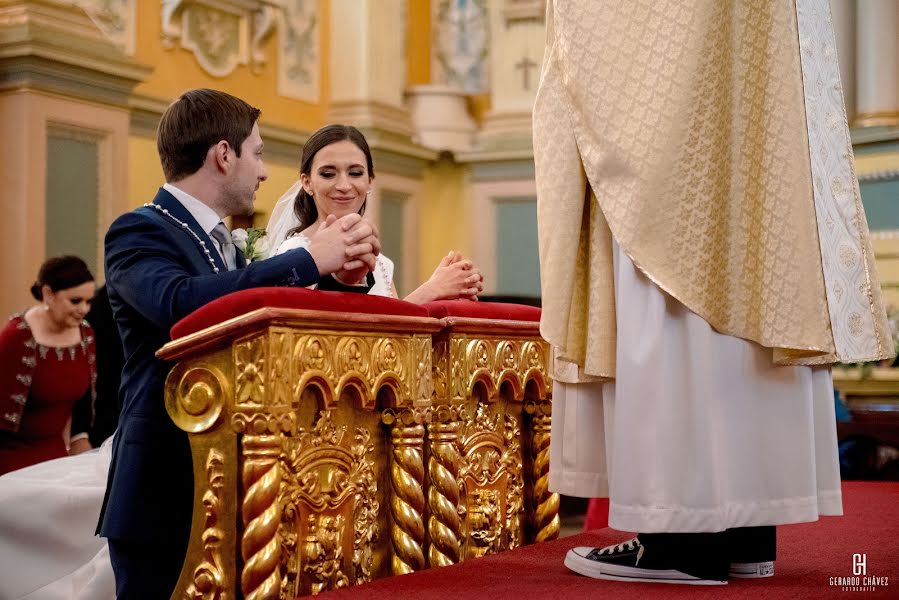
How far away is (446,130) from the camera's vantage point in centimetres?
1066

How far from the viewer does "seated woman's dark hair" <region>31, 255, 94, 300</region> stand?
5.05m

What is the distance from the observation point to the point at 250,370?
2.25 m

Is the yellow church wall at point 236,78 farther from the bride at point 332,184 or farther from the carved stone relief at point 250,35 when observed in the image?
the bride at point 332,184

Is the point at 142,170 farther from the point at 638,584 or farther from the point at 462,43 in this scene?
the point at 638,584

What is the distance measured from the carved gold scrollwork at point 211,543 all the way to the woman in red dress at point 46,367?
2.94 m

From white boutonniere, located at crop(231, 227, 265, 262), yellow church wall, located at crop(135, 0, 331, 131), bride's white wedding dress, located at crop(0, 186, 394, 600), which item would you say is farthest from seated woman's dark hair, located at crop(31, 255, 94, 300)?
yellow church wall, located at crop(135, 0, 331, 131)

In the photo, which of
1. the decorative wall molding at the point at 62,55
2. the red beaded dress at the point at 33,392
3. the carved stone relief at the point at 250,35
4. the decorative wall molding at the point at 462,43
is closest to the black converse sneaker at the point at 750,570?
the red beaded dress at the point at 33,392

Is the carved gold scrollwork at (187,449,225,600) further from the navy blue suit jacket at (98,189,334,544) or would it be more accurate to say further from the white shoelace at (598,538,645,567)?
the white shoelace at (598,538,645,567)

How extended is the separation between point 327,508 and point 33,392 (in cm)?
301

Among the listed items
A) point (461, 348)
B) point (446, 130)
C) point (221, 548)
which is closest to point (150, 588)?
point (221, 548)

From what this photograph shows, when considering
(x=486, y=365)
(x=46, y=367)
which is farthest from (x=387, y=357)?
(x=46, y=367)

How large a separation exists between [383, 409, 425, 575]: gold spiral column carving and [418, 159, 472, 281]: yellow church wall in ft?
26.9

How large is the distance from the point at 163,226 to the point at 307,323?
424 millimetres

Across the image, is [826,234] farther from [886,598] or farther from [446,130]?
[446,130]
